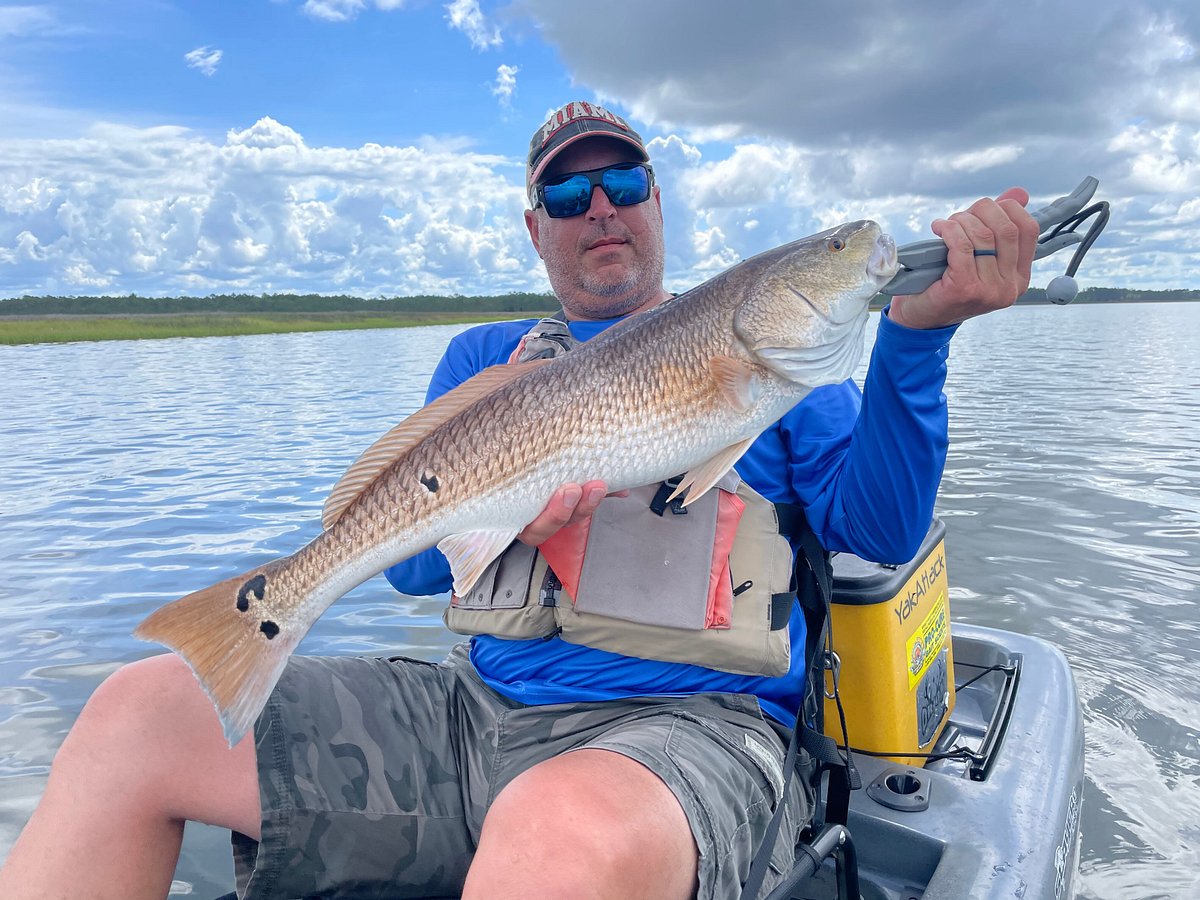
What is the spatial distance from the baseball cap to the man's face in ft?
0.16

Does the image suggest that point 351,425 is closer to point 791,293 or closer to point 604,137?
point 604,137

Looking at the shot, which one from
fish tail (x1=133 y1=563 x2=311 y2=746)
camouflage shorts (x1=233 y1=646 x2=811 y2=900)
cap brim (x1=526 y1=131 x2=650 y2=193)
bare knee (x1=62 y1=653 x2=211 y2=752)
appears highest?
cap brim (x1=526 y1=131 x2=650 y2=193)

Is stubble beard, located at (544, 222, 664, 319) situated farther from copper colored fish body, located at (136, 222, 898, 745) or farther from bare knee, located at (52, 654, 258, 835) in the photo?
bare knee, located at (52, 654, 258, 835)

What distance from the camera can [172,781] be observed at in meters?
2.33

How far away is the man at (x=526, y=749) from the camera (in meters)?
1.91

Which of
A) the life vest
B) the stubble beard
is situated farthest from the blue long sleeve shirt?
the stubble beard

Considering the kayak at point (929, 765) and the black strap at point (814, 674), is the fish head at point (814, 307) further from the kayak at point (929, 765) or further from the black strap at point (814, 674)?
the kayak at point (929, 765)

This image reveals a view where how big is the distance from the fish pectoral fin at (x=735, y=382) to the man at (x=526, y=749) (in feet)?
1.15

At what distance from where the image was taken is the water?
4.01 m

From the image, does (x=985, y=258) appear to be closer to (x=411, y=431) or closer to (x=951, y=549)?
(x=411, y=431)

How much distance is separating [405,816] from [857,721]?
5.37ft

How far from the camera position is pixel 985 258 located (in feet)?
7.13

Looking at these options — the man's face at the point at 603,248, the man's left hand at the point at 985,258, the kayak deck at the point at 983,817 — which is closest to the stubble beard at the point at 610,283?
the man's face at the point at 603,248

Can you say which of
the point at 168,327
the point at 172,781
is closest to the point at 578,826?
the point at 172,781
